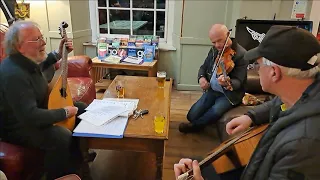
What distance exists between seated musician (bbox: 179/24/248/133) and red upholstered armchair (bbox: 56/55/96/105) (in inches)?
38.8

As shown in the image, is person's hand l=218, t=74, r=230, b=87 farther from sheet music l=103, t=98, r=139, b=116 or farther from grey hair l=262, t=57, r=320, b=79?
grey hair l=262, t=57, r=320, b=79

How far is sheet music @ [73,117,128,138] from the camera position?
1510 millimetres

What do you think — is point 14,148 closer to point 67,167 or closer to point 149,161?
point 67,167

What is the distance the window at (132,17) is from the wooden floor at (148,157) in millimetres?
1788

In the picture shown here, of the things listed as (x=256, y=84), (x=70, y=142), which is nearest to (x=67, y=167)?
(x=70, y=142)

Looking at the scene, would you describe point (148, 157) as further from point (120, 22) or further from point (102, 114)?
point (120, 22)

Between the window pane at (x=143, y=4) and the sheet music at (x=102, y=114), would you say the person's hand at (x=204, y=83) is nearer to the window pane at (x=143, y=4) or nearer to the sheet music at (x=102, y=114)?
the sheet music at (x=102, y=114)

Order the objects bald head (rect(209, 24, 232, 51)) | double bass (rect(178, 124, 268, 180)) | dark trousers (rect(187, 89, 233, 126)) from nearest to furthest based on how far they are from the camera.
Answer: double bass (rect(178, 124, 268, 180)) → bald head (rect(209, 24, 232, 51)) → dark trousers (rect(187, 89, 233, 126))

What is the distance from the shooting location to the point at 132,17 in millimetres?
4008

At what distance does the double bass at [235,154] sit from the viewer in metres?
1.17

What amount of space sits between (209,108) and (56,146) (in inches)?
59.6

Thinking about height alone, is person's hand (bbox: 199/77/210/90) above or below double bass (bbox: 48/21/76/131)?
below

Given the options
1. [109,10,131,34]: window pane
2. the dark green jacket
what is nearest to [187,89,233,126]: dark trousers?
the dark green jacket

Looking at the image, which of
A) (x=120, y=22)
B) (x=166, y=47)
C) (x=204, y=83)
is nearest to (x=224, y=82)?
(x=204, y=83)
